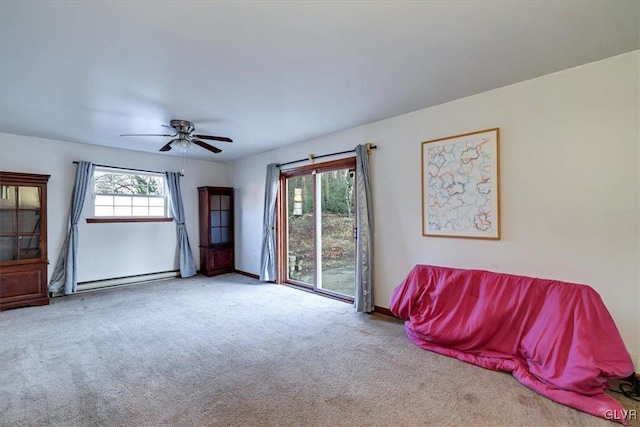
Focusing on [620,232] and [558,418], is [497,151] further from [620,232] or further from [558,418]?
[558,418]

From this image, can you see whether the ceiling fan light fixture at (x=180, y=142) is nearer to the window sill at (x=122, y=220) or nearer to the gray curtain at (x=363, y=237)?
the gray curtain at (x=363, y=237)

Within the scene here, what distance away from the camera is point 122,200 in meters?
5.55

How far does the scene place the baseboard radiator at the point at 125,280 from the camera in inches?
201

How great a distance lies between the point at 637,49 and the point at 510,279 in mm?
2049

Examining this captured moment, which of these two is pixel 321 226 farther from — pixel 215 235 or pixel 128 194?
pixel 128 194

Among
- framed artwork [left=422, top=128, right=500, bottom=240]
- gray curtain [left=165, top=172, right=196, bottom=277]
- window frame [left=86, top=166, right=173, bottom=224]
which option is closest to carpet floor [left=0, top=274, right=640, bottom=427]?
framed artwork [left=422, top=128, right=500, bottom=240]

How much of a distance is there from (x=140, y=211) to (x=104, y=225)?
643mm

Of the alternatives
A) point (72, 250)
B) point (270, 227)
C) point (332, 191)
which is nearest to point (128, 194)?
point (72, 250)

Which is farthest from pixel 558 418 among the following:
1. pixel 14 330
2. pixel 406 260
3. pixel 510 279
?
pixel 14 330

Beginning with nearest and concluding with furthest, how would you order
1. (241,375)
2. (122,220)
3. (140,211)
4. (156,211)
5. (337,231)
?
(241,375), (337,231), (122,220), (140,211), (156,211)

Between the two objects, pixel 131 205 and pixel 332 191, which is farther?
pixel 131 205

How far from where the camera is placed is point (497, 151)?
2971mm

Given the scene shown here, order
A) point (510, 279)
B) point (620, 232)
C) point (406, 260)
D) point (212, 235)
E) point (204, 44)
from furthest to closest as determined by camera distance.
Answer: point (212, 235)
point (406, 260)
point (510, 279)
point (620, 232)
point (204, 44)

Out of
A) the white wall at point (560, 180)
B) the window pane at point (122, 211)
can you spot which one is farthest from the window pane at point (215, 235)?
the white wall at point (560, 180)
